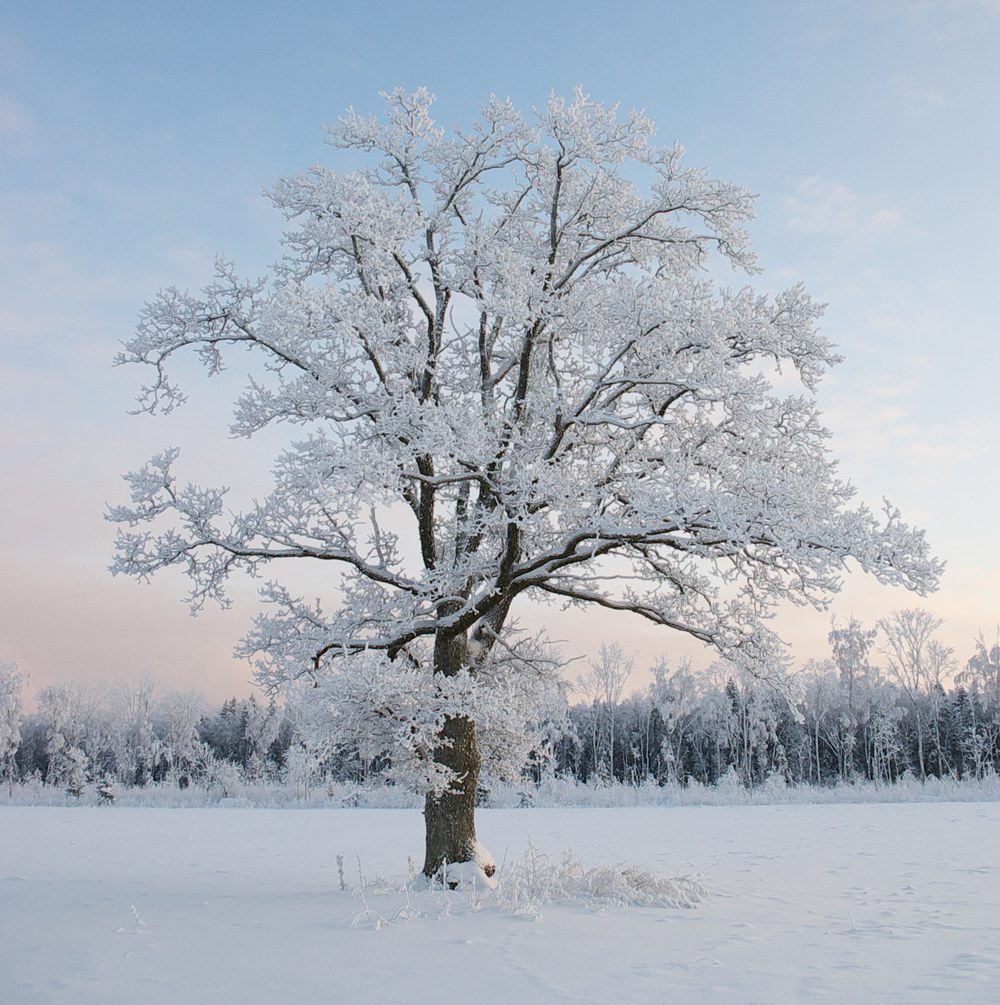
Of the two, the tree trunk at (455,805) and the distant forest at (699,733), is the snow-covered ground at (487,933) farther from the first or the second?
the distant forest at (699,733)

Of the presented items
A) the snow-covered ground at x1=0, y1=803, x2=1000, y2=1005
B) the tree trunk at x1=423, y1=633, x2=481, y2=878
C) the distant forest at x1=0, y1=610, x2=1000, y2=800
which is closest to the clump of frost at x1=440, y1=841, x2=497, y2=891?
the tree trunk at x1=423, y1=633, x2=481, y2=878

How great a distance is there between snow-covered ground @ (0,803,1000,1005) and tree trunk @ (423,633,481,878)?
2.28 ft

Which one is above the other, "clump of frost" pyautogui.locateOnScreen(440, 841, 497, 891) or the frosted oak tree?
the frosted oak tree

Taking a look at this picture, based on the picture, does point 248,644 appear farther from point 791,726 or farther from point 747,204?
point 791,726

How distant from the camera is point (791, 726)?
208 ft

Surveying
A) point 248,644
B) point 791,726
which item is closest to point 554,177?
Answer: point 248,644

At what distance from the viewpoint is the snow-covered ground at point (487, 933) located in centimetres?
566

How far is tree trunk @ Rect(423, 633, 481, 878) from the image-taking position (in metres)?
10.1

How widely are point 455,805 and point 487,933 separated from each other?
2.88m

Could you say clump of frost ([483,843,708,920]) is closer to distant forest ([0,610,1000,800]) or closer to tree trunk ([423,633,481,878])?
tree trunk ([423,633,481,878])

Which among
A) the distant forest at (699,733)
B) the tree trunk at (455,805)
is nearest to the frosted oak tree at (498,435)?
the tree trunk at (455,805)

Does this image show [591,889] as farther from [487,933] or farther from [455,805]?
[487,933]

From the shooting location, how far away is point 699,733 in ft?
211

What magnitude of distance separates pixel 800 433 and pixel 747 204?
2.95m
